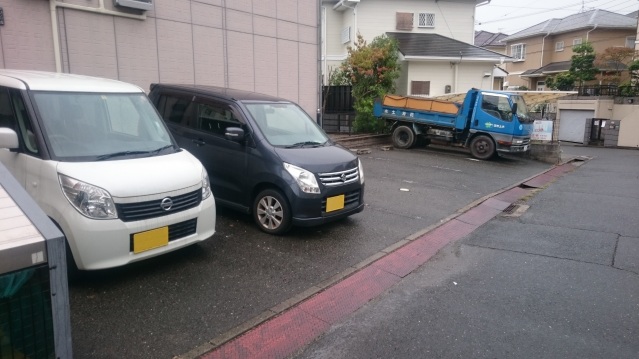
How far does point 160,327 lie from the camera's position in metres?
Answer: 3.22

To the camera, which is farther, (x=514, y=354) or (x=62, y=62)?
(x=62, y=62)

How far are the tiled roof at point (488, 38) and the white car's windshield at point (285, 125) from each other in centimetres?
3757

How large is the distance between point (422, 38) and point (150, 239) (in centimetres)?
1908

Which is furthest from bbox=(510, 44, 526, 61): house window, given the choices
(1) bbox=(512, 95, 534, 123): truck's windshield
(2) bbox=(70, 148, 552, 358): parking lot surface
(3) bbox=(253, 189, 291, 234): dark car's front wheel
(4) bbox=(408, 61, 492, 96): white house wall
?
(3) bbox=(253, 189, 291, 234): dark car's front wheel

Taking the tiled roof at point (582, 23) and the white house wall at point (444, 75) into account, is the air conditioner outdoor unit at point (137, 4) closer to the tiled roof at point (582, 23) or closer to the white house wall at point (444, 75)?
the white house wall at point (444, 75)

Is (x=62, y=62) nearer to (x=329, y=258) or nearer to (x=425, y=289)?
(x=329, y=258)

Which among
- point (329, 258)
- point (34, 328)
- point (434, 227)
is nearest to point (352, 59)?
point (434, 227)

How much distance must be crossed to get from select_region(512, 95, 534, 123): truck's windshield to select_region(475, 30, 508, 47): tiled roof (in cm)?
2814

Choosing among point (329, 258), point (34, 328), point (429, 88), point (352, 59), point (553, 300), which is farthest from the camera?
point (429, 88)

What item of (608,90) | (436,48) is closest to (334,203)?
(436,48)

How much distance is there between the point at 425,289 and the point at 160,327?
2476 mm

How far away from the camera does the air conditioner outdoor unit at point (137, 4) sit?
25.7 ft

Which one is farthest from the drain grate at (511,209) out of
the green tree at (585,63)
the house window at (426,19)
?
the green tree at (585,63)

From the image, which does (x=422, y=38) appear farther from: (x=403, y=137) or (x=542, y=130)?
(x=542, y=130)
